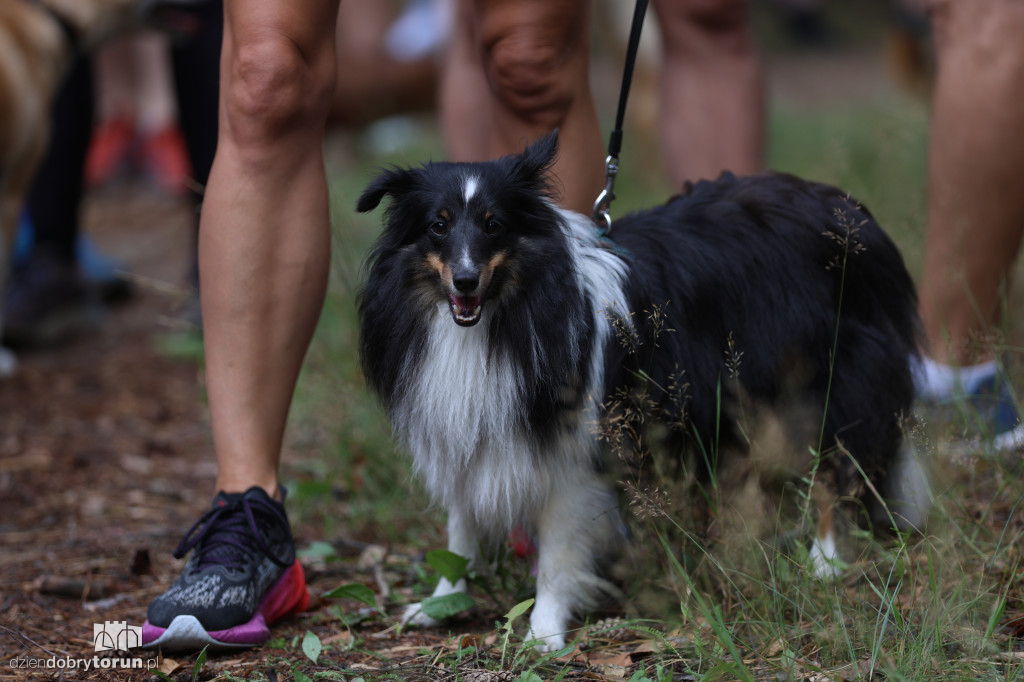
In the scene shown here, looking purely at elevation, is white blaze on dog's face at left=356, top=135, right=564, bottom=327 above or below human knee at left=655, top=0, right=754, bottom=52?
below

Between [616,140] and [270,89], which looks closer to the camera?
[270,89]

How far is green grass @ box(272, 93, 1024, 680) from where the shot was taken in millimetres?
1932

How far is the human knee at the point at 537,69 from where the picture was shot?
8.55 ft

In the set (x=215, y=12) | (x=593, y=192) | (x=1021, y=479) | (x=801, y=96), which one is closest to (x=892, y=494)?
→ (x=1021, y=479)

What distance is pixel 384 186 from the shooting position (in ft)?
7.72

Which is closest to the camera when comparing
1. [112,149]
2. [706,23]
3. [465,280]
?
[465,280]

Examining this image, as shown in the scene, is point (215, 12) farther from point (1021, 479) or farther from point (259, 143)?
point (1021, 479)

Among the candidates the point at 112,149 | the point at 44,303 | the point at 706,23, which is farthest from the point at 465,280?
the point at 112,149

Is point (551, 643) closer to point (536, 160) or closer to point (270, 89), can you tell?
point (536, 160)

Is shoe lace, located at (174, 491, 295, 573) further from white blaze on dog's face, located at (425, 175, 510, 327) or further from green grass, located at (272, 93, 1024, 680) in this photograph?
white blaze on dog's face, located at (425, 175, 510, 327)

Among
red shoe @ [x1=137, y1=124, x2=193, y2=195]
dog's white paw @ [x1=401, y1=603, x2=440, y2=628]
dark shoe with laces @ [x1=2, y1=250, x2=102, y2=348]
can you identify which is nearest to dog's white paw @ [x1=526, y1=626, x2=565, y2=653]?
dog's white paw @ [x1=401, y1=603, x2=440, y2=628]

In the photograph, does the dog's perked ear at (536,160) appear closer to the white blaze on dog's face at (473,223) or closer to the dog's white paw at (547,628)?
the white blaze on dog's face at (473,223)

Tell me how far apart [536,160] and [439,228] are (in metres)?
0.28

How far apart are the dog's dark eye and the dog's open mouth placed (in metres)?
0.15
